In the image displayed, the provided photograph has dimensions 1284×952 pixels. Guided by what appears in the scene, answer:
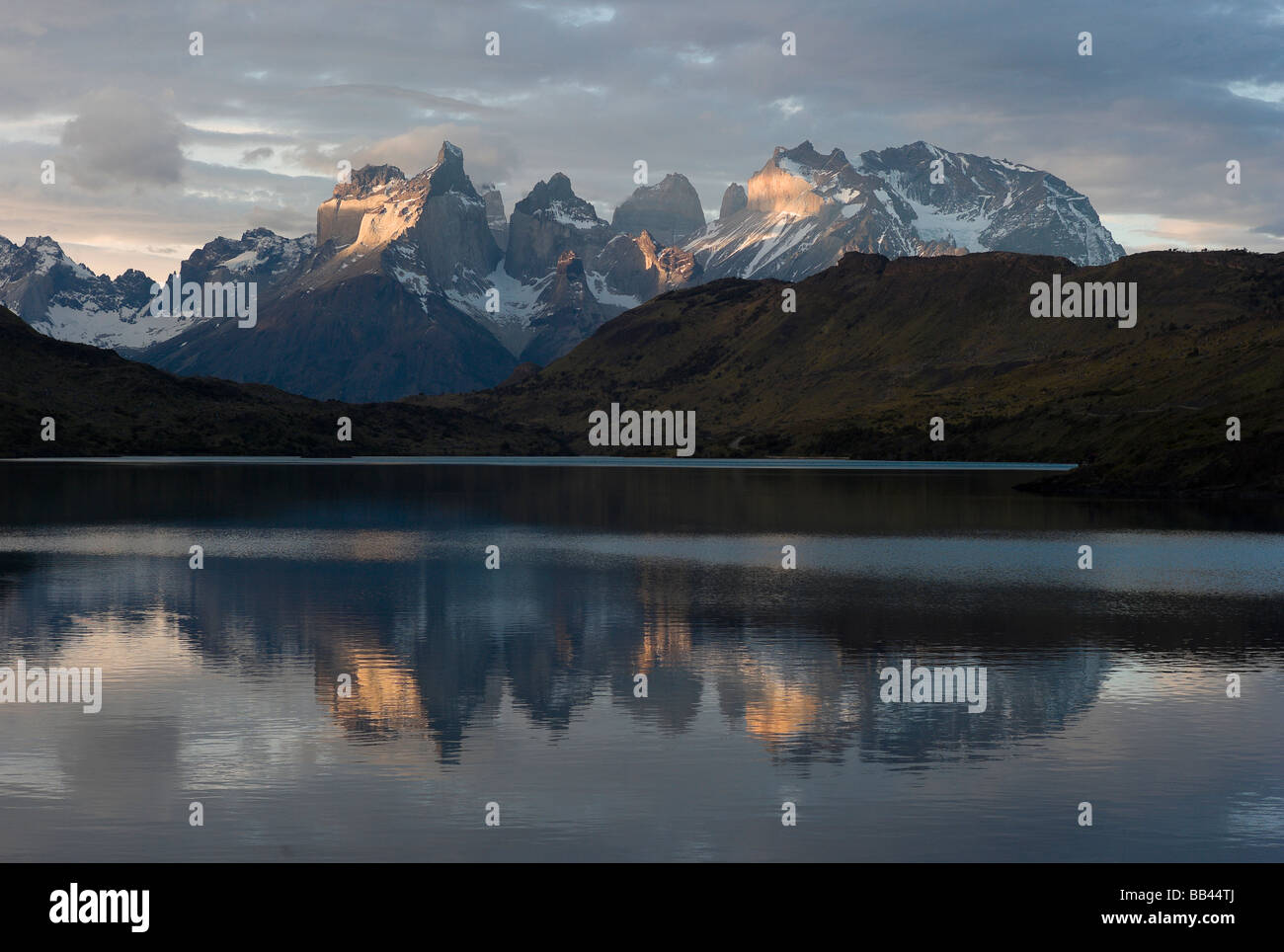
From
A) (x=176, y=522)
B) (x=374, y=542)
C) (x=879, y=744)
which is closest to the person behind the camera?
(x=879, y=744)

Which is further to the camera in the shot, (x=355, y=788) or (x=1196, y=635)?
(x=1196, y=635)

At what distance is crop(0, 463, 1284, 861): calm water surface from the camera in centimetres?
3447

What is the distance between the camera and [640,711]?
4975cm

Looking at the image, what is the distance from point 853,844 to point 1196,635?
41.9 m

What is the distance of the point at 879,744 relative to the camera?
44.1m

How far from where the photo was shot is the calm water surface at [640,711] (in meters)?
34.5
